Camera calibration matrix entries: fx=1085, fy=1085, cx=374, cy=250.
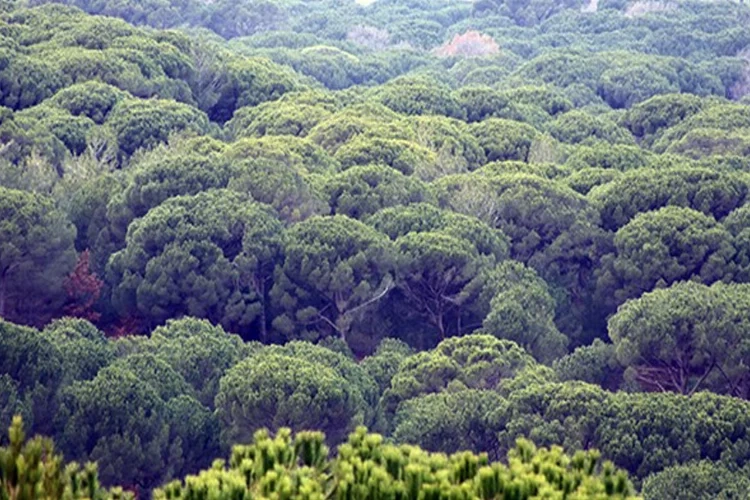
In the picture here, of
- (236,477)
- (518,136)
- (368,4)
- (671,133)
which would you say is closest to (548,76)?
(671,133)

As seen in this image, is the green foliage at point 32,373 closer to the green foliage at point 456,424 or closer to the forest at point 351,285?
the forest at point 351,285

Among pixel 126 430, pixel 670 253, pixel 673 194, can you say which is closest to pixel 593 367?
pixel 670 253

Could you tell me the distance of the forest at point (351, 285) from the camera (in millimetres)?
15453

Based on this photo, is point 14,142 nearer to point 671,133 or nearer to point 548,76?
point 671,133

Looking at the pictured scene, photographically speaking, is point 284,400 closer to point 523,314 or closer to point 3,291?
point 523,314

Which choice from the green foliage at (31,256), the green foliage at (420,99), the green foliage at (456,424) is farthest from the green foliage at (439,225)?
the green foliage at (420,99)

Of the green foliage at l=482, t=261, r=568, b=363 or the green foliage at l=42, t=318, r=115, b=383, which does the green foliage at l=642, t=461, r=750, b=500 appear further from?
the green foliage at l=42, t=318, r=115, b=383

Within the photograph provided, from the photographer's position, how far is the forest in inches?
608

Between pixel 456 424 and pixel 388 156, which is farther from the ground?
pixel 456 424

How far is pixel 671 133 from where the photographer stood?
37500mm

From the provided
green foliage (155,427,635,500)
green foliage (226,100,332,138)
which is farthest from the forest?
green foliage (226,100,332,138)

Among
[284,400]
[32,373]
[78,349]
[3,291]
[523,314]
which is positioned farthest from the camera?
[523,314]

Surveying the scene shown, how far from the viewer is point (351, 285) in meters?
22.9

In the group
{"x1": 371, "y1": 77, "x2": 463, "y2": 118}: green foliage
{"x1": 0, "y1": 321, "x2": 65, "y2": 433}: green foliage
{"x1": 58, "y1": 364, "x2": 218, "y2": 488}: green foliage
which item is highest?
{"x1": 0, "y1": 321, "x2": 65, "y2": 433}: green foliage
